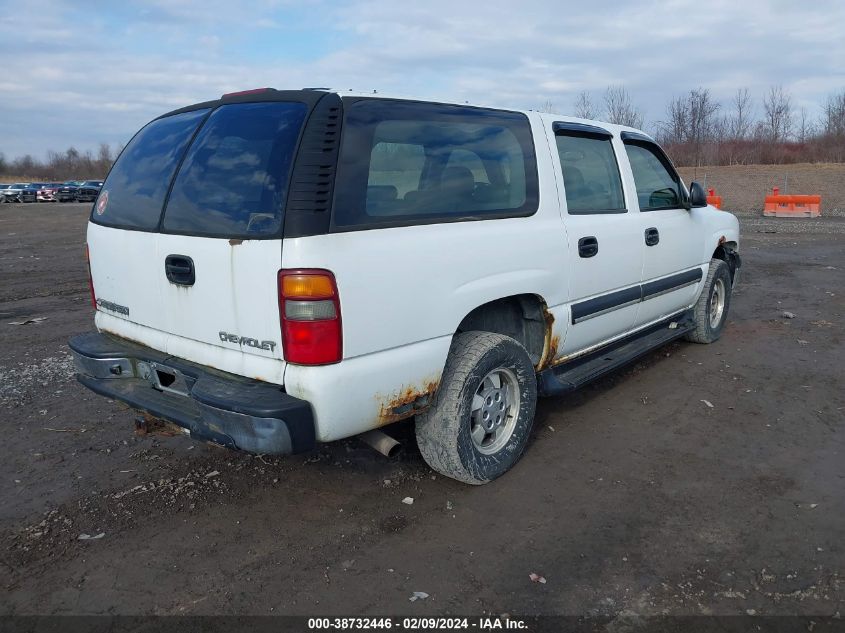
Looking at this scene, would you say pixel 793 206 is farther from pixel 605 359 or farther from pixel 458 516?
pixel 458 516

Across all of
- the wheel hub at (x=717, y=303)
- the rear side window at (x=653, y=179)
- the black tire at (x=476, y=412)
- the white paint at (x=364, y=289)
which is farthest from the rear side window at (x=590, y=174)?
Result: the wheel hub at (x=717, y=303)

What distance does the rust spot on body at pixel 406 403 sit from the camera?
9.89 feet

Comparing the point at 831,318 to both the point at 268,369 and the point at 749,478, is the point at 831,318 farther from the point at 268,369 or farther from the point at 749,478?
the point at 268,369

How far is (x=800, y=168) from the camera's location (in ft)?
120

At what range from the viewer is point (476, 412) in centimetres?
357

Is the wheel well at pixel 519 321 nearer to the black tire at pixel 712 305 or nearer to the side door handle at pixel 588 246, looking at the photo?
the side door handle at pixel 588 246

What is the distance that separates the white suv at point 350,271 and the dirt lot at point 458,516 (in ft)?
1.45

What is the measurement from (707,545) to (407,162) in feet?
7.50

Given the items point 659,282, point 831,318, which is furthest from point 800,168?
point 659,282

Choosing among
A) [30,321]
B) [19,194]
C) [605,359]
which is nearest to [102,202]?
[605,359]

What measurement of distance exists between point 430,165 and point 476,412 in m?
1.33

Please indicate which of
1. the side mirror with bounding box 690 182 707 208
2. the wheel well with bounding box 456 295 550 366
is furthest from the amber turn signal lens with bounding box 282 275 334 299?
the side mirror with bounding box 690 182 707 208

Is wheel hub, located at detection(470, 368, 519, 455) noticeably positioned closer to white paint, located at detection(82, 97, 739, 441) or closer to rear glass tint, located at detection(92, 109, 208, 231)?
white paint, located at detection(82, 97, 739, 441)

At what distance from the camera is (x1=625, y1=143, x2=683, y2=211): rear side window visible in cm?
496
